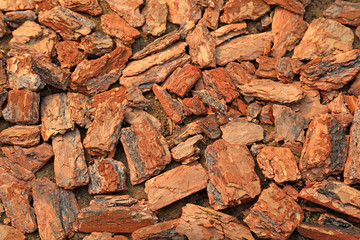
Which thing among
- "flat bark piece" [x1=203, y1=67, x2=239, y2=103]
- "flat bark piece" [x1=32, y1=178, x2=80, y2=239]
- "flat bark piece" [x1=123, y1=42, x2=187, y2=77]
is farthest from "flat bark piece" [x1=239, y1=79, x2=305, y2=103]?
"flat bark piece" [x1=32, y1=178, x2=80, y2=239]

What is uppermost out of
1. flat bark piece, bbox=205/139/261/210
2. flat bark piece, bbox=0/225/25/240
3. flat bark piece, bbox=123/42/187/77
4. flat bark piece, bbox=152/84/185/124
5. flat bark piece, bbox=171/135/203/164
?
flat bark piece, bbox=123/42/187/77

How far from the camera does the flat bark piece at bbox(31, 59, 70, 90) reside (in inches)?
101

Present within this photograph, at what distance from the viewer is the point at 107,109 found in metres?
2.50

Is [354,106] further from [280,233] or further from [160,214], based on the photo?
[160,214]

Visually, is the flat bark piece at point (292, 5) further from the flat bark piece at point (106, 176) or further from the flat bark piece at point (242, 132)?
the flat bark piece at point (106, 176)

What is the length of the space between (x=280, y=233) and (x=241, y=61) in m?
1.27

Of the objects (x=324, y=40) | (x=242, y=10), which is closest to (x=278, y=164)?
(x=324, y=40)

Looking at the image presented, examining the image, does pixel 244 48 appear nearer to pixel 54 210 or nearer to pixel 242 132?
pixel 242 132

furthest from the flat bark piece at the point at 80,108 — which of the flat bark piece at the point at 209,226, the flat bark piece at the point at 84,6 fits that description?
the flat bark piece at the point at 209,226

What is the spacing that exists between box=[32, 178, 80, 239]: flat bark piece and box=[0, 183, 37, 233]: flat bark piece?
0.14 ft

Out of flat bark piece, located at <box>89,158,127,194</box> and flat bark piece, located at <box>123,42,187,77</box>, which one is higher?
flat bark piece, located at <box>123,42,187,77</box>

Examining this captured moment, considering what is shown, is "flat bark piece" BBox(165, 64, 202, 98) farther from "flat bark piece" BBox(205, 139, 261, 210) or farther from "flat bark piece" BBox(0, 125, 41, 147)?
"flat bark piece" BBox(0, 125, 41, 147)

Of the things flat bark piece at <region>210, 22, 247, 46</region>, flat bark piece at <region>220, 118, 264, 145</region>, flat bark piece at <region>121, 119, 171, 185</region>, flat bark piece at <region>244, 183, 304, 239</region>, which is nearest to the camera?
flat bark piece at <region>244, 183, 304, 239</region>

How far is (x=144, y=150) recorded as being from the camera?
2443 millimetres
